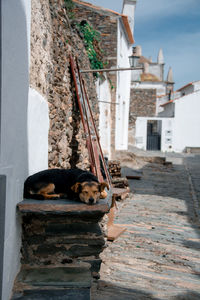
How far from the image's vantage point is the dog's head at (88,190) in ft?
9.03

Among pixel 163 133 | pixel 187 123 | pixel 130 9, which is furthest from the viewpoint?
pixel 163 133

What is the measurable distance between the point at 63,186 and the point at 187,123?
27.1 m

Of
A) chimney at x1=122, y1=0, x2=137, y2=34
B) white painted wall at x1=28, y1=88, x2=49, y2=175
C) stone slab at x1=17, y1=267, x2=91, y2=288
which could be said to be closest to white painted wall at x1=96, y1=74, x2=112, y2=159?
chimney at x1=122, y1=0, x2=137, y2=34

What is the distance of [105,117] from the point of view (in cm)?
1210

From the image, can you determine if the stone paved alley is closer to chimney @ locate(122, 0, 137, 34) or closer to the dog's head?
the dog's head

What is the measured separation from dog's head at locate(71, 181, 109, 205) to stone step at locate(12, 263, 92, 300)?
0.70 m

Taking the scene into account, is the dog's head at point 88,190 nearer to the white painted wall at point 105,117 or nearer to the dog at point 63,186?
the dog at point 63,186

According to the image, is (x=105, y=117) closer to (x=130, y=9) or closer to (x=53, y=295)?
(x=130, y=9)

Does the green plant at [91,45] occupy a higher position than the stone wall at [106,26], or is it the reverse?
the stone wall at [106,26]

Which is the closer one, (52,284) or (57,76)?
(52,284)

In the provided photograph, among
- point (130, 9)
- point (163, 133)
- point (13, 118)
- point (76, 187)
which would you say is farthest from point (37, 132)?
point (163, 133)

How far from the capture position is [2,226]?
213 cm

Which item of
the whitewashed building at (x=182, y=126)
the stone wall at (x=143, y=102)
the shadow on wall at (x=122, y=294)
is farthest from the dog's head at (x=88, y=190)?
the stone wall at (x=143, y=102)

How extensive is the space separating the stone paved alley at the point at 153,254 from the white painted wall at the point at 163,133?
69.4 feet
